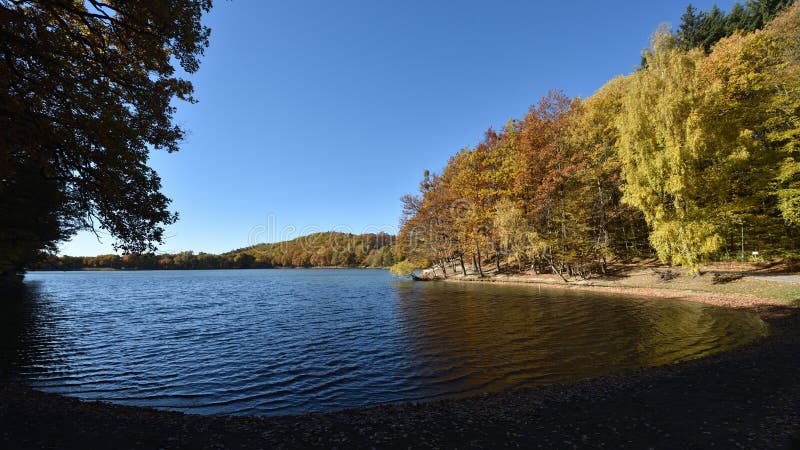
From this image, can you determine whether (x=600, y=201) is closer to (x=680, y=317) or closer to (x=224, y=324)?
(x=680, y=317)

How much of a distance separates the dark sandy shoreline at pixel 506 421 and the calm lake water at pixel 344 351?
69.5 inches

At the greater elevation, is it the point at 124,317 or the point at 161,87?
A: the point at 161,87

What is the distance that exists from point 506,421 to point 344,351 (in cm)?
931

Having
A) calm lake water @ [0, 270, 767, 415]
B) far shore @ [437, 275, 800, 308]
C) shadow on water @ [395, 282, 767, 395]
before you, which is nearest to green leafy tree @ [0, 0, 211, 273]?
calm lake water @ [0, 270, 767, 415]

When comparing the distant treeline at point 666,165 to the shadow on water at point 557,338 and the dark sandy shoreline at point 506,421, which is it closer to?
the shadow on water at point 557,338

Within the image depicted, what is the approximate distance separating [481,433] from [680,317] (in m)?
18.4

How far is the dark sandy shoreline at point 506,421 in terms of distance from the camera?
5.92 meters

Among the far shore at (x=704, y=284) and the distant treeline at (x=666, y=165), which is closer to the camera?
the far shore at (x=704, y=284)

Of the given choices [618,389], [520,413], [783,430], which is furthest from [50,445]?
[783,430]

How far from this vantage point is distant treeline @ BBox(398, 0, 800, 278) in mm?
25375

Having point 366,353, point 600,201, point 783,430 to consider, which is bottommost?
point 366,353

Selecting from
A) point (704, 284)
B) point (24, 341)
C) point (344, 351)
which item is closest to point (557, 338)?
point (344, 351)

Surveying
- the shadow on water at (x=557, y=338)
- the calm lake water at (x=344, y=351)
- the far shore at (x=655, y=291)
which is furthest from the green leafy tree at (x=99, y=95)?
the far shore at (x=655, y=291)

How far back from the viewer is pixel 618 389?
846cm
